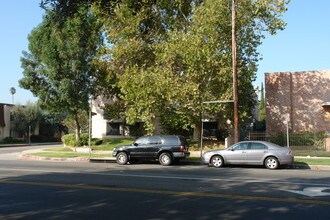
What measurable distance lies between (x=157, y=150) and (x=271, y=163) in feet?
19.5

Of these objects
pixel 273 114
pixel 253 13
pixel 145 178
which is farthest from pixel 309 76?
pixel 145 178

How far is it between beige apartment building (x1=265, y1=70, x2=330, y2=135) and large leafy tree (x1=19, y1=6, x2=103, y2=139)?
14.4 metres

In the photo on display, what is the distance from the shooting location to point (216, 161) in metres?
20.9

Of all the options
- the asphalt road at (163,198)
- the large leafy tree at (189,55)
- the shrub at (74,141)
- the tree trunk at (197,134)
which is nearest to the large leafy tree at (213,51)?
the large leafy tree at (189,55)

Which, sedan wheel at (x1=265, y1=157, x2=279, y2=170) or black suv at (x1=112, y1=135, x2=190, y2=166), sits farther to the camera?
black suv at (x1=112, y1=135, x2=190, y2=166)

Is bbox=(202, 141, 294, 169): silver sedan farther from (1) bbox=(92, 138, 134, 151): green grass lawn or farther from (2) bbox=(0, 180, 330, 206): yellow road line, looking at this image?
(1) bbox=(92, 138, 134, 151): green grass lawn

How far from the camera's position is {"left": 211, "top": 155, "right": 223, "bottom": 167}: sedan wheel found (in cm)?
2078

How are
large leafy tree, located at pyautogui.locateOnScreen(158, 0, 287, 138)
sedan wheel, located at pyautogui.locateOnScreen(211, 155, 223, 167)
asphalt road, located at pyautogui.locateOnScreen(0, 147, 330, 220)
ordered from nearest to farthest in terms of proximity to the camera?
asphalt road, located at pyautogui.locateOnScreen(0, 147, 330, 220)
sedan wheel, located at pyautogui.locateOnScreen(211, 155, 223, 167)
large leafy tree, located at pyautogui.locateOnScreen(158, 0, 287, 138)

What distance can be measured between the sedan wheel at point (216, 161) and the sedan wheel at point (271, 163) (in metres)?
2.22

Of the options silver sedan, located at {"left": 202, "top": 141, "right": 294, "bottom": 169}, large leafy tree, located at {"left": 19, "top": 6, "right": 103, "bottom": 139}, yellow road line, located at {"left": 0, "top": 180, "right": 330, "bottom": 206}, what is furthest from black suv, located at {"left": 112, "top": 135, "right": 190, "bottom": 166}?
large leafy tree, located at {"left": 19, "top": 6, "right": 103, "bottom": 139}

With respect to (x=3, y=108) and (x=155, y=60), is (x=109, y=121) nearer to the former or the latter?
(x=155, y=60)

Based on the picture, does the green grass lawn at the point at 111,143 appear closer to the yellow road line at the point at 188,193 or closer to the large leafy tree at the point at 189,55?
the large leafy tree at the point at 189,55

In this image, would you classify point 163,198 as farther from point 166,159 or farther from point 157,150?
point 157,150

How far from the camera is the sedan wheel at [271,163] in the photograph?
1975 cm
